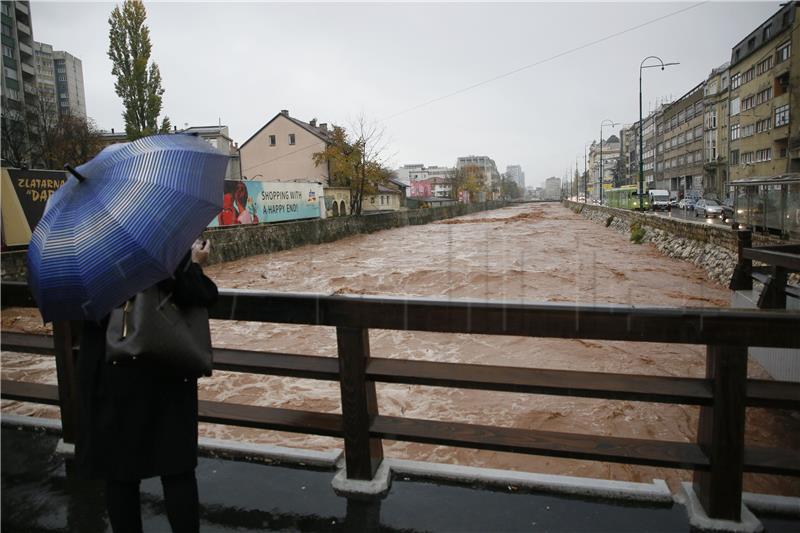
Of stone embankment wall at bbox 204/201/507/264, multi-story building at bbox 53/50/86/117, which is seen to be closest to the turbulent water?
Result: stone embankment wall at bbox 204/201/507/264

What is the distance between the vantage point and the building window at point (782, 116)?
45219mm

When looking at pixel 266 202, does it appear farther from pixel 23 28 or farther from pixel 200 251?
pixel 23 28

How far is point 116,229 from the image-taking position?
1776 millimetres

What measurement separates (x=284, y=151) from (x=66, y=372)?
185 ft

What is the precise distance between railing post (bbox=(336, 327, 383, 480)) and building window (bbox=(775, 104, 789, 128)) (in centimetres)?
5514

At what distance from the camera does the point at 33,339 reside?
138 inches

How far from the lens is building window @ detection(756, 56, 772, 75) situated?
160ft

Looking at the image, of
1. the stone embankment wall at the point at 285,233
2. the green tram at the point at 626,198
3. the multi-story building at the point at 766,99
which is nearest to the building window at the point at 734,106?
the multi-story building at the point at 766,99

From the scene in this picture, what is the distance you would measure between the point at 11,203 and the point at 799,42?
53.6 meters

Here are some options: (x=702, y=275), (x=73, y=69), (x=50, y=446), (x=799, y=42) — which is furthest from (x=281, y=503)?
(x=73, y=69)

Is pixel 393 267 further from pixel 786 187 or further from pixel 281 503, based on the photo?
pixel 281 503

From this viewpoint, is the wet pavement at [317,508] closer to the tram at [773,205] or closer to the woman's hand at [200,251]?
the woman's hand at [200,251]

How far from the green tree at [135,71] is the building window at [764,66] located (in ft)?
173

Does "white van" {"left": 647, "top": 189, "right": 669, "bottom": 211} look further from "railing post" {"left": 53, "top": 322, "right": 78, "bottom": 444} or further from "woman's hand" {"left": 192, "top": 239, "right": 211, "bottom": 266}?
"woman's hand" {"left": 192, "top": 239, "right": 211, "bottom": 266}
